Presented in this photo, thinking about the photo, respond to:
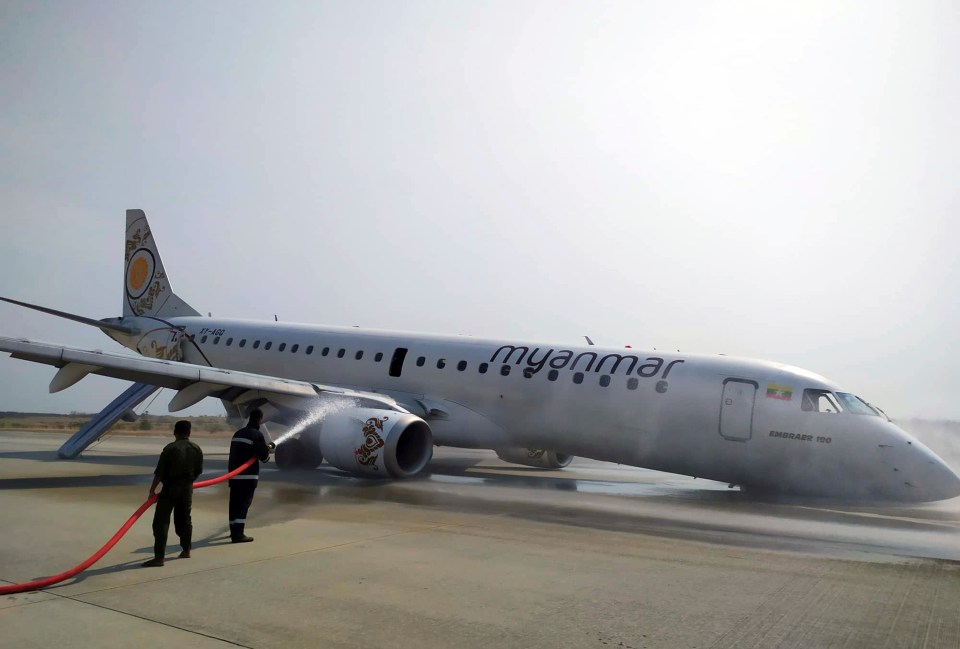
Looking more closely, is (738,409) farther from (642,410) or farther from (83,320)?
(83,320)

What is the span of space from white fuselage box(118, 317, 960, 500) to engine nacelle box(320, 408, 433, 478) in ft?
6.35

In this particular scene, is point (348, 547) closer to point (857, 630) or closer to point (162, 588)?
point (162, 588)

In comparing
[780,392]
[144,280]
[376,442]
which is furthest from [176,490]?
[144,280]

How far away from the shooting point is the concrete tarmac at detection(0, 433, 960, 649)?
544 cm

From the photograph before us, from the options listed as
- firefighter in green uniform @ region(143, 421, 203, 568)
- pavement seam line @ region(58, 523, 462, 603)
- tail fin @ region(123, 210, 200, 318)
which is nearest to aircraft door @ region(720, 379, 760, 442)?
pavement seam line @ region(58, 523, 462, 603)

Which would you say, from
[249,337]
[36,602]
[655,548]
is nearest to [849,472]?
[655,548]

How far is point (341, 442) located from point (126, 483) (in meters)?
3.87

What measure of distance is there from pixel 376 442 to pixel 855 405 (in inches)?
343

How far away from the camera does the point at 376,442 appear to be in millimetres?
14820

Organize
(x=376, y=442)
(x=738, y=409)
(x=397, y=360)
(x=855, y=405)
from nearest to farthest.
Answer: (x=855, y=405) < (x=738, y=409) < (x=376, y=442) < (x=397, y=360)

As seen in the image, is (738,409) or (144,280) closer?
(738,409)

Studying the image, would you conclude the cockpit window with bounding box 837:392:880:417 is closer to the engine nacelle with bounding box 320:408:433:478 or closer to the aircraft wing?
the engine nacelle with bounding box 320:408:433:478

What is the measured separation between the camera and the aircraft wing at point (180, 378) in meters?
13.9

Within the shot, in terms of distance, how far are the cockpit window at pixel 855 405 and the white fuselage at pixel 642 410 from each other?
0.14 m
